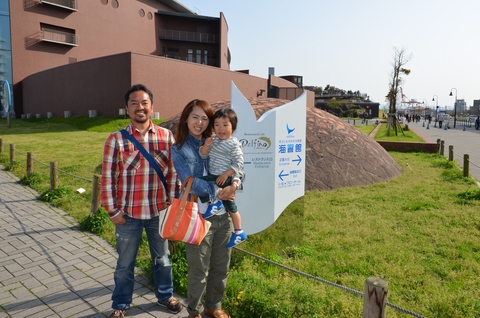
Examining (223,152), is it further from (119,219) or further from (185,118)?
(119,219)

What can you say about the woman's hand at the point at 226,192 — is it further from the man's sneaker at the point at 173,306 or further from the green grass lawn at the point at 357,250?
the man's sneaker at the point at 173,306

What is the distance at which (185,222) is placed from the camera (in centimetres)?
300

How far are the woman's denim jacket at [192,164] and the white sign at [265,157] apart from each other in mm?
1647

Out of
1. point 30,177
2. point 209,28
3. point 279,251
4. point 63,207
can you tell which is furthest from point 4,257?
point 209,28

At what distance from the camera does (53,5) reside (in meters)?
33.9

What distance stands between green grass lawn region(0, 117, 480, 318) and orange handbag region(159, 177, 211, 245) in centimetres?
102

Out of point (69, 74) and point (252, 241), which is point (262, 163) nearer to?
point (252, 241)

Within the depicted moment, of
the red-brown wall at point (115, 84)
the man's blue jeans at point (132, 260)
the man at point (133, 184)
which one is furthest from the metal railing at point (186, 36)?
the man's blue jeans at point (132, 260)

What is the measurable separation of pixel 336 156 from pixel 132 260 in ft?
25.1

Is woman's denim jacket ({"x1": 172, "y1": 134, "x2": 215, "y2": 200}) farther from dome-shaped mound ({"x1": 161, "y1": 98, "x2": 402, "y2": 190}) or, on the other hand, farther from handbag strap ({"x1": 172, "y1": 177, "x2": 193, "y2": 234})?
dome-shaped mound ({"x1": 161, "y1": 98, "x2": 402, "y2": 190})

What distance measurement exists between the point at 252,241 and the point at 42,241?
125 inches

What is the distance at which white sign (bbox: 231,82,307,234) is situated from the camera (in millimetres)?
4797

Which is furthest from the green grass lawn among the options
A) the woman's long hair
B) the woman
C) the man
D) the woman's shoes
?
the woman's long hair

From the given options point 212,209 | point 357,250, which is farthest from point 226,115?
point 357,250
